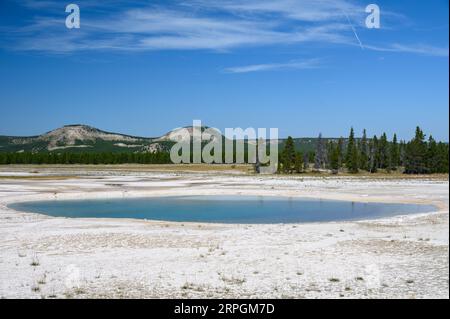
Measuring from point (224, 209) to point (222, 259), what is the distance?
69.7 feet

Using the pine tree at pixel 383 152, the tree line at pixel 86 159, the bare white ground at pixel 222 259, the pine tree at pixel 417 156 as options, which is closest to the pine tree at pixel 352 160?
the pine tree at pixel 417 156

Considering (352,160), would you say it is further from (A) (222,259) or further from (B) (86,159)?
(A) (222,259)

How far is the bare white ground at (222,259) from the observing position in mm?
14438

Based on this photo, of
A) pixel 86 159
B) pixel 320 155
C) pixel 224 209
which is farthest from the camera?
pixel 86 159

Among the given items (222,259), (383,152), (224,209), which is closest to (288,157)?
(383,152)

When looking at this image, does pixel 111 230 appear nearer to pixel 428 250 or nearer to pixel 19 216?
pixel 19 216

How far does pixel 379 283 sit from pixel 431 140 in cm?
10185

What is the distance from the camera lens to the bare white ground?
1444 cm

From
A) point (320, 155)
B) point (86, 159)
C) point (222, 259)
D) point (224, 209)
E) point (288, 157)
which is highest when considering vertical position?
point (320, 155)

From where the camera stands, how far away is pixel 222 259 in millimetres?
18750

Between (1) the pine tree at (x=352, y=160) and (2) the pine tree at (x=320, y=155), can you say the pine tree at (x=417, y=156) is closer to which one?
(1) the pine tree at (x=352, y=160)

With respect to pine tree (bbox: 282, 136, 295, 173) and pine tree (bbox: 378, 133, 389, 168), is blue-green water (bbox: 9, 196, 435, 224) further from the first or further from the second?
pine tree (bbox: 378, 133, 389, 168)

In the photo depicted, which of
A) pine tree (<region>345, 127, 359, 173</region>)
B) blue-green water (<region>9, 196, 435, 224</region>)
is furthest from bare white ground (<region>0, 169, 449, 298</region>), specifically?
pine tree (<region>345, 127, 359, 173</region>)

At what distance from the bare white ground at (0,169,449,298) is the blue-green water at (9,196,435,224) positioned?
4.53 metres
